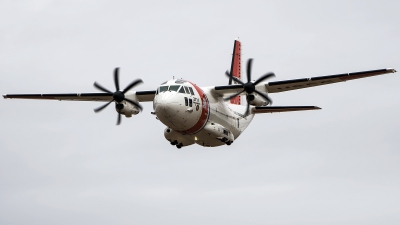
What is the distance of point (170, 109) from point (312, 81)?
8.16 m

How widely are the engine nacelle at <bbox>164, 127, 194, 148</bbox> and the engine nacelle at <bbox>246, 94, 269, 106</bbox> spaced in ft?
13.7

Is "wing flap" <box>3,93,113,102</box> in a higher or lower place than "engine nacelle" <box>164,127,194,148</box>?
higher

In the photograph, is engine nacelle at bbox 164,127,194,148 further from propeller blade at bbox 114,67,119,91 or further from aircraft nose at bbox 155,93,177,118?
propeller blade at bbox 114,67,119,91

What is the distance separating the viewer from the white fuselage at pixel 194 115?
38.2 meters

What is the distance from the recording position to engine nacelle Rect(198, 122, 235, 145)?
40.4m

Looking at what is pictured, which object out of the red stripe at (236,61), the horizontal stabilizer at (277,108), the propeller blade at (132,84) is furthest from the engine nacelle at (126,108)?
the red stripe at (236,61)

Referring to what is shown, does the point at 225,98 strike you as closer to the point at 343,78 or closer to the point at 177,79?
the point at 177,79

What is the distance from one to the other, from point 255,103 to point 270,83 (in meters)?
1.45

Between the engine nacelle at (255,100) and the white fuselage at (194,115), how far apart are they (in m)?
2.04

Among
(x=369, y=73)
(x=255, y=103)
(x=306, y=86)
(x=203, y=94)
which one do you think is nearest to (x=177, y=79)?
(x=203, y=94)

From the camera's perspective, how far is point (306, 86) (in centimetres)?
4116

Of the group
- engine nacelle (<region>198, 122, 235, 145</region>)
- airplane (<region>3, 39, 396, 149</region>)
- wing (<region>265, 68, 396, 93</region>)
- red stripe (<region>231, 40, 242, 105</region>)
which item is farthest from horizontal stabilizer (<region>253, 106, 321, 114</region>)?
red stripe (<region>231, 40, 242, 105</region>)

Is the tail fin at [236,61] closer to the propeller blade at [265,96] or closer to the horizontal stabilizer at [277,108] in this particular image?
the horizontal stabilizer at [277,108]

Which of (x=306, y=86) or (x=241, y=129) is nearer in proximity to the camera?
(x=306, y=86)
